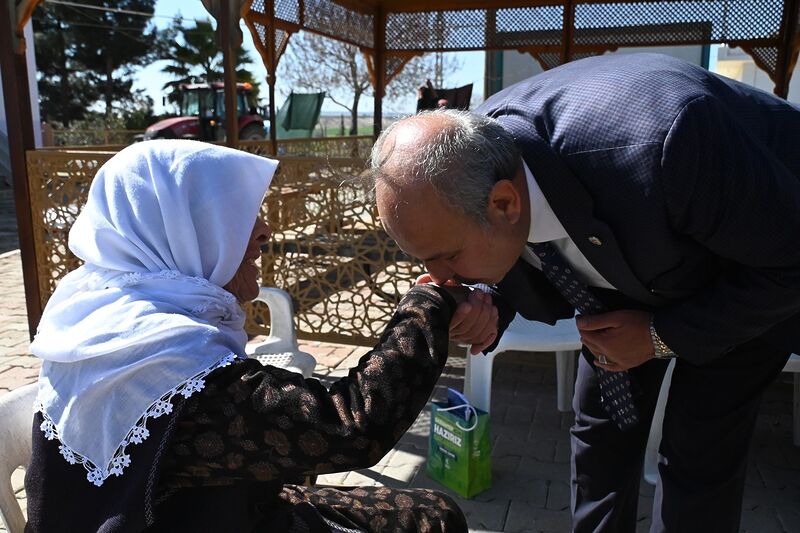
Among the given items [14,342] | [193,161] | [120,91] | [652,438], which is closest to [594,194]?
[193,161]

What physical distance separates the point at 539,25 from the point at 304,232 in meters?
6.05

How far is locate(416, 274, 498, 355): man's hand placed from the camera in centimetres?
167

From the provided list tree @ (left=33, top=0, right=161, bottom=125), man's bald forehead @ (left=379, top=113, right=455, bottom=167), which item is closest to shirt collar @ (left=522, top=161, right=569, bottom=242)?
man's bald forehead @ (left=379, top=113, right=455, bottom=167)

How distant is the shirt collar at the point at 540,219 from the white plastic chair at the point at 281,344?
1.57m

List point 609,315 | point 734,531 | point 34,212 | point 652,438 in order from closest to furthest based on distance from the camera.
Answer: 1. point 609,315
2. point 734,531
3. point 652,438
4. point 34,212

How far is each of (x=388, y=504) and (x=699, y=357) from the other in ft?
2.77

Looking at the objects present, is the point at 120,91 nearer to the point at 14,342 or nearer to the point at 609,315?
the point at 14,342

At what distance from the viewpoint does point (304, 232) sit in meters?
4.55

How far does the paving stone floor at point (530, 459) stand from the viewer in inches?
108

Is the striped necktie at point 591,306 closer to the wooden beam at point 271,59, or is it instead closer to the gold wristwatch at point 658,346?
the gold wristwatch at point 658,346

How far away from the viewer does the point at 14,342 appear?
5.09m

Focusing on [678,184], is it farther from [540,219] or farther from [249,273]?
[249,273]

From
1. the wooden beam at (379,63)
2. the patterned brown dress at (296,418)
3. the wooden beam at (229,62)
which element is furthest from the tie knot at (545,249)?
the wooden beam at (379,63)

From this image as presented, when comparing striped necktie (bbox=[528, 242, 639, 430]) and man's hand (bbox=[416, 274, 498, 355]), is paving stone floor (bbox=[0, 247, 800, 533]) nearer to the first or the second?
striped necktie (bbox=[528, 242, 639, 430])
